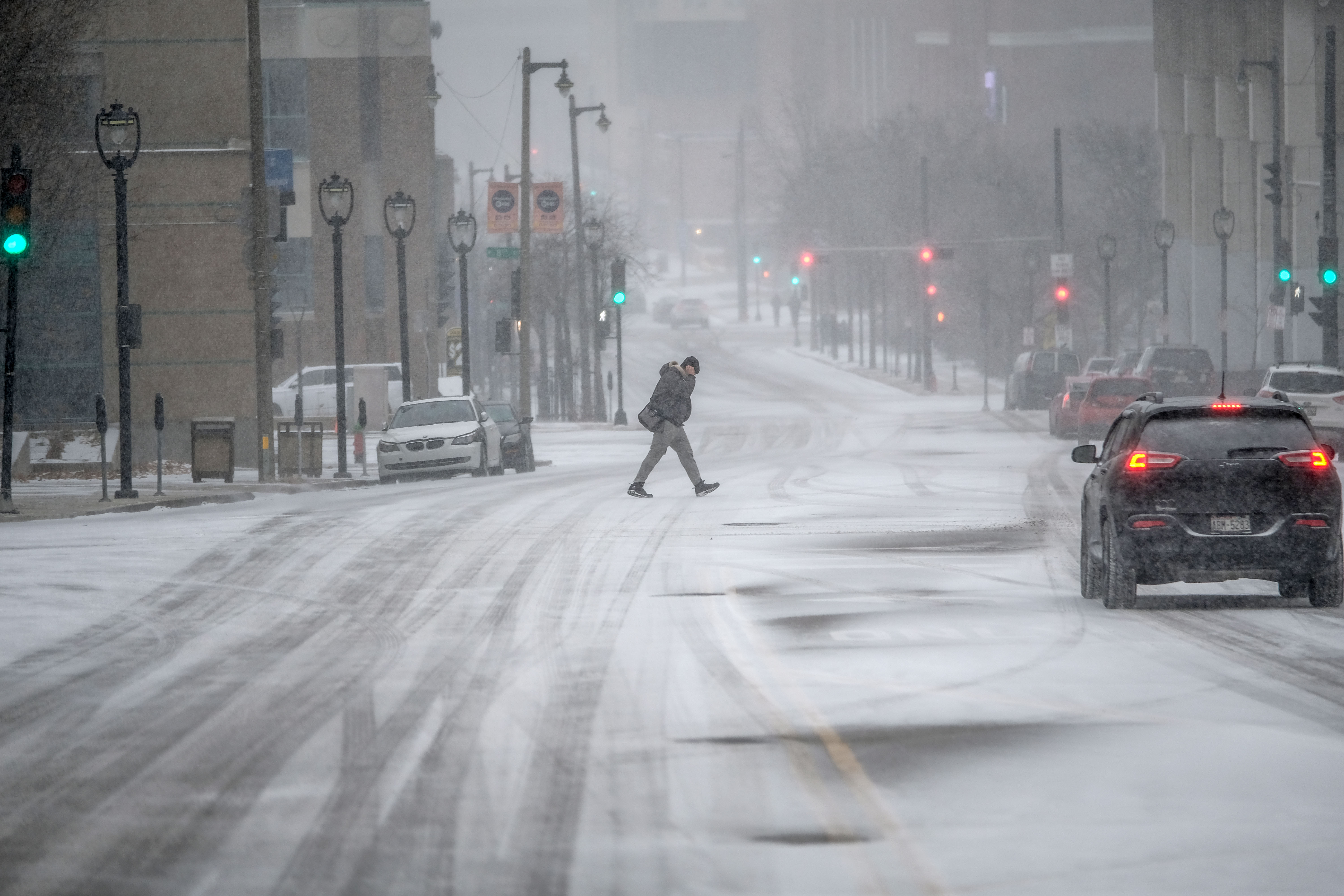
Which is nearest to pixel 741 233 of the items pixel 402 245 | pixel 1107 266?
pixel 1107 266

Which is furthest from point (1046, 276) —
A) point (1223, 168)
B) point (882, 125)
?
point (882, 125)

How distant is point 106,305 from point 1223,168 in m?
50.5

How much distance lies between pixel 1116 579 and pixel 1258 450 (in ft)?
4.64

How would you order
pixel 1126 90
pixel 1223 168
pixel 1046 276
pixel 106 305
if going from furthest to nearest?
1. pixel 1126 90
2. pixel 1046 276
3. pixel 1223 168
4. pixel 106 305

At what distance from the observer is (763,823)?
26.0 feet

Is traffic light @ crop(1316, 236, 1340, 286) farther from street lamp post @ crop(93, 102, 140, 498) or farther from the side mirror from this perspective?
the side mirror

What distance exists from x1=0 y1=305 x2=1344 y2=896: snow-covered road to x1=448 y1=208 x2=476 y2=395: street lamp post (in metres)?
23.2

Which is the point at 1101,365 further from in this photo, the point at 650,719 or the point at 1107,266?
the point at 650,719

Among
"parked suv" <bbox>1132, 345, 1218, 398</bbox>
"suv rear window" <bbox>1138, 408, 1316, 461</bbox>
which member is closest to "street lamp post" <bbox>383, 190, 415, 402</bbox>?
"parked suv" <bbox>1132, 345, 1218, 398</bbox>

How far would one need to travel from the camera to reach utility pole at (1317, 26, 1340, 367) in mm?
41344

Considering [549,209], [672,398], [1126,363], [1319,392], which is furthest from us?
[1126,363]

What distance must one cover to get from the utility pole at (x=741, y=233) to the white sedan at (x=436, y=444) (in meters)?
102

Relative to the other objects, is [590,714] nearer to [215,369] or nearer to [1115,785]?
[1115,785]

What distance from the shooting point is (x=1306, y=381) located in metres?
36.1
